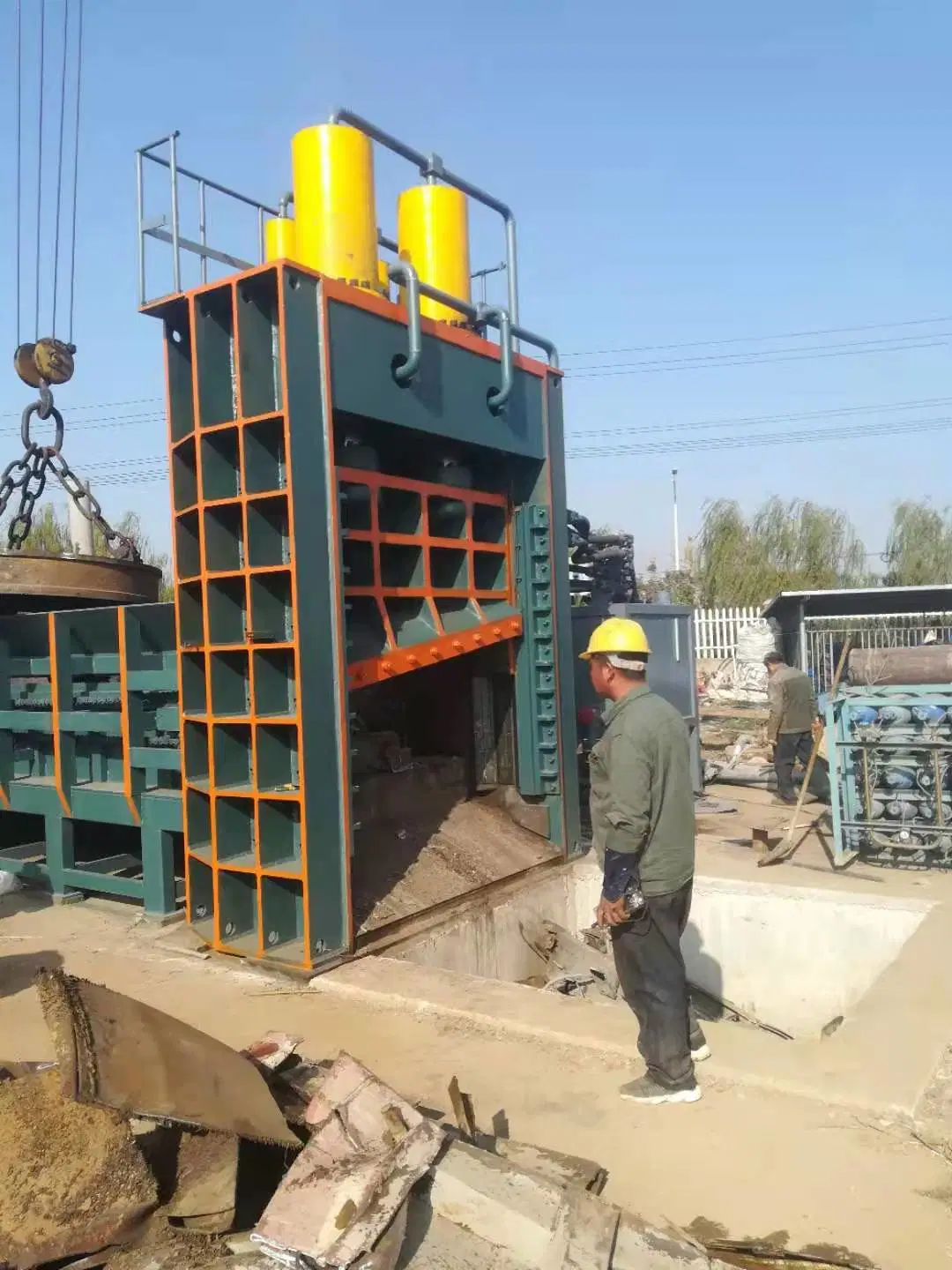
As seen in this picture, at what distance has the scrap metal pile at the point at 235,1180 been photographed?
2.75 metres

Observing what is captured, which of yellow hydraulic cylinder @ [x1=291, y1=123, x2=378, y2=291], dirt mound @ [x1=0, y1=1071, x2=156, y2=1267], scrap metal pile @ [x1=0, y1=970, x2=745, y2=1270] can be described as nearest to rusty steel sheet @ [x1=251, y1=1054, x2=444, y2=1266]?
scrap metal pile @ [x1=0, y1=970, x2=745, y2=1270]

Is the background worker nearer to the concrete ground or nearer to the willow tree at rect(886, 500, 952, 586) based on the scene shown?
the concrete ground

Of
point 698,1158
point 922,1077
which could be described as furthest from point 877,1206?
point 922,1077

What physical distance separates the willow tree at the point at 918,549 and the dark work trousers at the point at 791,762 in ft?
83.2

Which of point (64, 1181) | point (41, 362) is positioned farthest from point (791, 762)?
point (64, 1181)

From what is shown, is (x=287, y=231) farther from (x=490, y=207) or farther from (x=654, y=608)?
(x=654, y=608)

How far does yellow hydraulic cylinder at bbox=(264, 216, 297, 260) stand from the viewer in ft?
24.2

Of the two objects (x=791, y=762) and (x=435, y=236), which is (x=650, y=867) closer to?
(x=435, y=236)

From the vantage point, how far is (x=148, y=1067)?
9.95 feet

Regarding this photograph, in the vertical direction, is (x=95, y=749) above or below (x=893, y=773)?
above

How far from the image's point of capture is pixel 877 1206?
311 cm

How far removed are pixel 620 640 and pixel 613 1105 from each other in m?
1.81

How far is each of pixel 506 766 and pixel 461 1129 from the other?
4530 millimetres

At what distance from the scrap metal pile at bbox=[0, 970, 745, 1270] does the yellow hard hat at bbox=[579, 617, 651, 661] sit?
1858 millimetres
